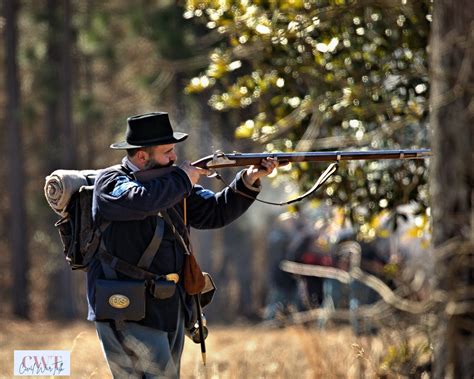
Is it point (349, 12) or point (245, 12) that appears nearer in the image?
point (349, 12)

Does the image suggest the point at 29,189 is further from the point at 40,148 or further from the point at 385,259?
the point at 385,259

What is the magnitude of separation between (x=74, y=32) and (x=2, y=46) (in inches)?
107

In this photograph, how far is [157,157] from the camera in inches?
270

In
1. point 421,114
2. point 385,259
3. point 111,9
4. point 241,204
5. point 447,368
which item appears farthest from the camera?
point 111,9

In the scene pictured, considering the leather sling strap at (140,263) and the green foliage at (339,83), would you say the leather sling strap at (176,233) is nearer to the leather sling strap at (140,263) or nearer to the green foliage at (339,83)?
the leather sling strap at (140,263)

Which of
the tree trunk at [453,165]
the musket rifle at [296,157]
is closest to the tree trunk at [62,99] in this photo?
the musket rifle at [296,157]

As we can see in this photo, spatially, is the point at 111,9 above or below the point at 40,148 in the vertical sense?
above

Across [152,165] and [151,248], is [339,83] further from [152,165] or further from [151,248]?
[151,248]

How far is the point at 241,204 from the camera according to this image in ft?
23.4

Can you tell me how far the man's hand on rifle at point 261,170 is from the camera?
276 inches

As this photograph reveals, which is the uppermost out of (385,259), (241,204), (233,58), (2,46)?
(2,46)

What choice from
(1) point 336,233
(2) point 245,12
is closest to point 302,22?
(2) point 245,12
